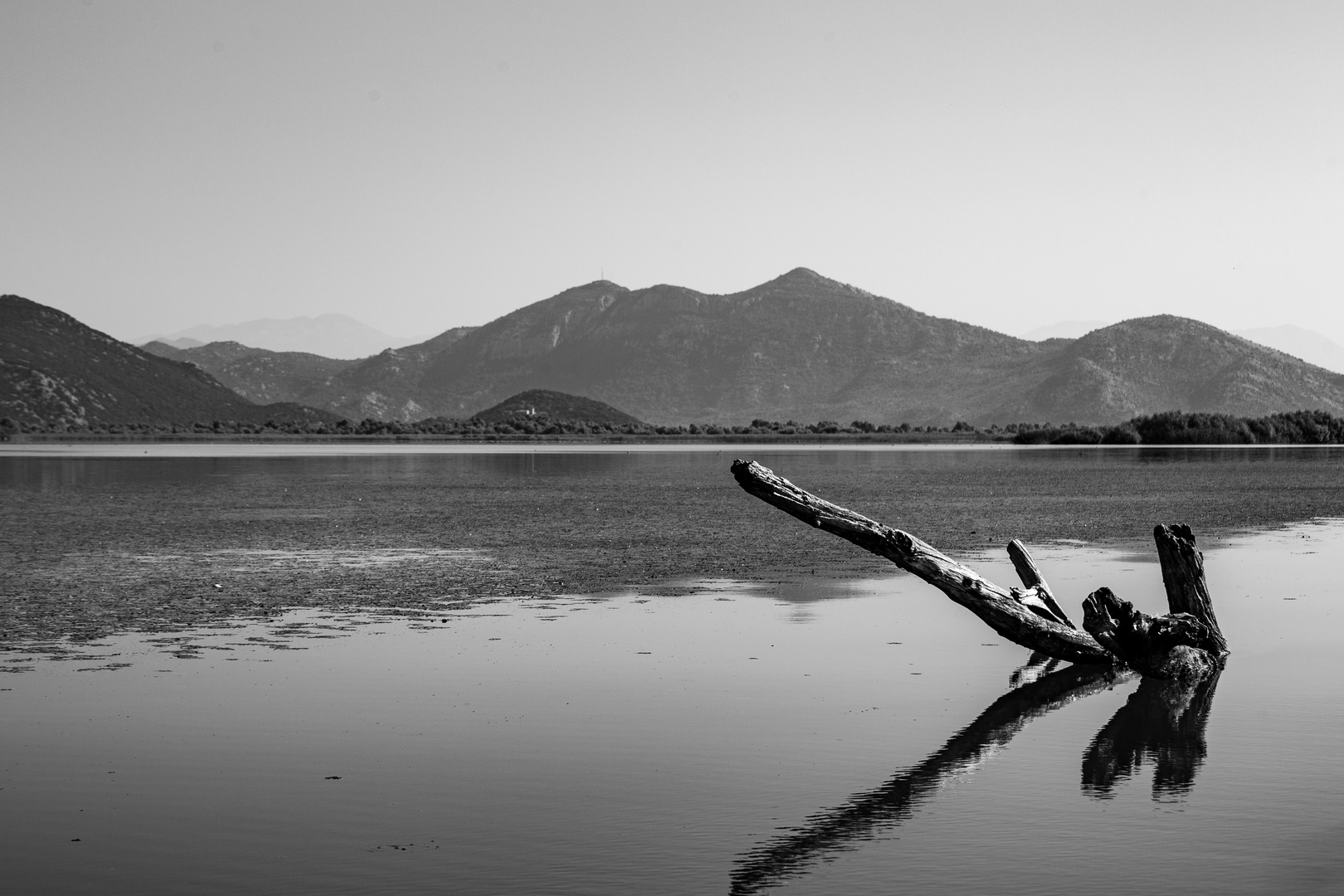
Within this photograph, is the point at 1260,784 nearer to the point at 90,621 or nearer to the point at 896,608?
the point at 896,608

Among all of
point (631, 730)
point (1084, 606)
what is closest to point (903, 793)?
point (631, 730)

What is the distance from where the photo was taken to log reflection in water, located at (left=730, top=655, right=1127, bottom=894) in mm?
7809

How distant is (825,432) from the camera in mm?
183125

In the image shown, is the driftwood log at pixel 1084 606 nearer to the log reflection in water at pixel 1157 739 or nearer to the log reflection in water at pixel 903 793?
the log reflection in water at pixel 1157 739

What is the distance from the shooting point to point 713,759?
9.98 m

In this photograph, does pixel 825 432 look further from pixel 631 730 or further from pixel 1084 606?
pixel 631 730

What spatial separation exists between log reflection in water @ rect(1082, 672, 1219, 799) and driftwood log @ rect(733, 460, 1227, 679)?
1.12ft

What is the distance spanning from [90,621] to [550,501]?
2380 cm

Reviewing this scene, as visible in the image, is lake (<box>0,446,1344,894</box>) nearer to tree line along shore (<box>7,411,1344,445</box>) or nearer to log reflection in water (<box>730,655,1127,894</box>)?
log reflection in water (<box>730,655,1127,894</box>)

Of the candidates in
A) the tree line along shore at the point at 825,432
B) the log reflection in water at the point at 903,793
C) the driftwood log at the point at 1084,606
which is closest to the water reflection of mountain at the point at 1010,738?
the log reflection in water at the point at 903,793

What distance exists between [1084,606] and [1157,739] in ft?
9.64

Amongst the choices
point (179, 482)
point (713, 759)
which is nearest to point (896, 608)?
point (713, 759)

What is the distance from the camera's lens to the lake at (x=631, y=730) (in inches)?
310

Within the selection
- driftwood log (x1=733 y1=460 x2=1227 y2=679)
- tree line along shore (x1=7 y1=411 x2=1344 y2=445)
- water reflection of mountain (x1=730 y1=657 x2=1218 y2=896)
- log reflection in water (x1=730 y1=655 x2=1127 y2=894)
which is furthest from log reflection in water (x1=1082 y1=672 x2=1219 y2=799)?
tree line along shore (x1=7 y1=411 x2=1344 y2=445)
